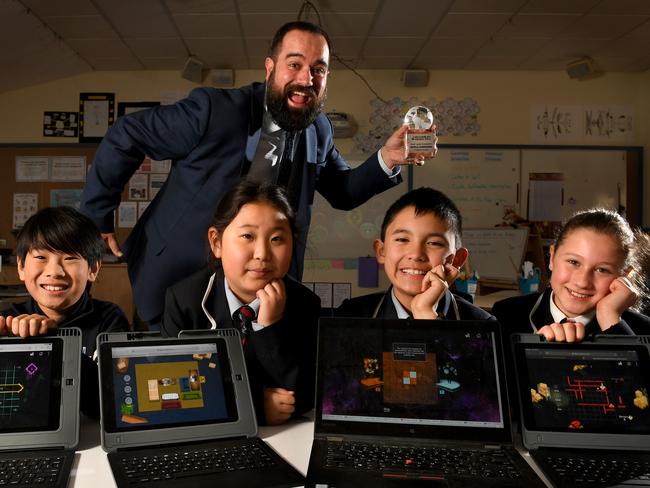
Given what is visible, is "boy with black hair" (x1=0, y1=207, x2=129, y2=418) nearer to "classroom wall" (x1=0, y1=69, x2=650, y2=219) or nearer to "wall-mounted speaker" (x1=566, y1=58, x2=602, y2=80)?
"classroom wall" (x1=0, y1=69, x2=650, y2=219)

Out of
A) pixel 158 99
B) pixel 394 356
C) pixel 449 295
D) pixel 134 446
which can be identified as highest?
pixel 158 99

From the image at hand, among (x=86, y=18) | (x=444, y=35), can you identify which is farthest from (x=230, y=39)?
(x=444, y=35)

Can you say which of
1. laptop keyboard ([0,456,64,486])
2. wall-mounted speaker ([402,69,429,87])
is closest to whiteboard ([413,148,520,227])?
wall-mounted speaker ([402,69,429,87])

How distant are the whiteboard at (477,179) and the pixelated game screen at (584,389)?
3.49m

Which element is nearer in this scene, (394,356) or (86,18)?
(394,356)

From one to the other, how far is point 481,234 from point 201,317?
332cm

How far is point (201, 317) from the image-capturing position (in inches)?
50.9

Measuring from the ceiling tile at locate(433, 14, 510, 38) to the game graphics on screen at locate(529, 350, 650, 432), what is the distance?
292cm

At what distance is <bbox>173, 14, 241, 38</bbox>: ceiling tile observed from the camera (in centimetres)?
346

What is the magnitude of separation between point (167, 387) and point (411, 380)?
1.42 feet

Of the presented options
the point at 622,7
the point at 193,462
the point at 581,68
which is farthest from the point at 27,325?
the point at 581,68

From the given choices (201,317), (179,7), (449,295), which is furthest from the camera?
(179,7)

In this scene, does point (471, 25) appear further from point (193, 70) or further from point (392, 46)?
point (193, 70)

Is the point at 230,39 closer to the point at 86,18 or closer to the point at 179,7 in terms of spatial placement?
the point at 179,7
